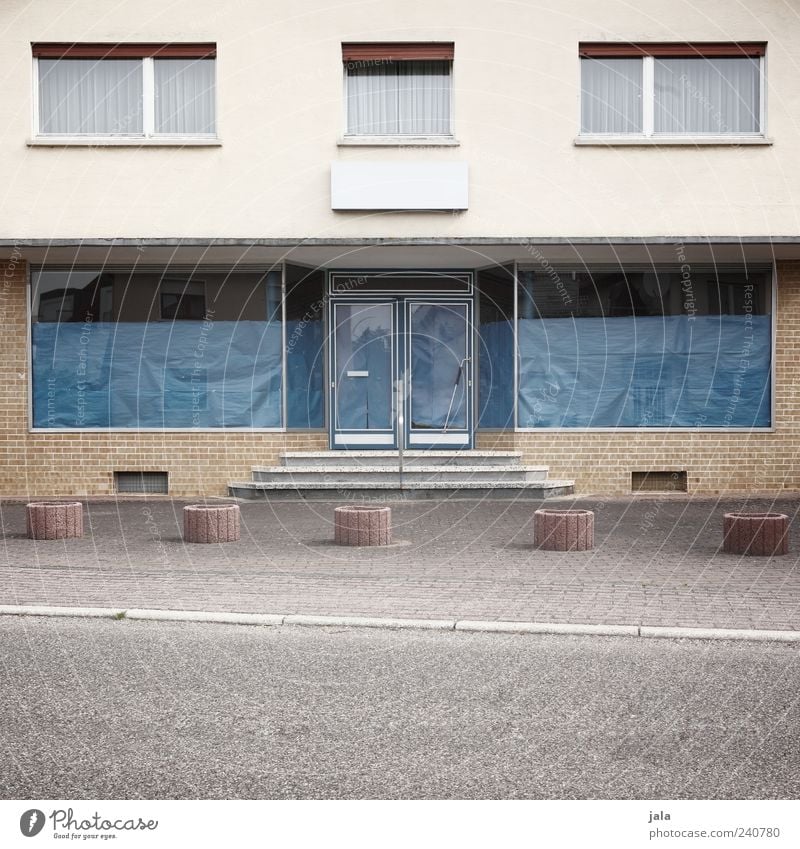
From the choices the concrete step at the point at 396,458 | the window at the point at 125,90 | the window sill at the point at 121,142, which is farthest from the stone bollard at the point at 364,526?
the window at the point at 125,90

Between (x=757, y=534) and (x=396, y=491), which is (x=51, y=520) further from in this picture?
(x=757, y=534)

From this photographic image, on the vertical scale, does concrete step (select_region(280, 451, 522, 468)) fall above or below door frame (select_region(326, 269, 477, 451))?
below

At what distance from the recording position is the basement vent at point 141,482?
17781 mm

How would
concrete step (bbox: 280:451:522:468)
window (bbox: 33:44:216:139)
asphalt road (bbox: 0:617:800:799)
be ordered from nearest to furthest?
asphalt road (bbox: 0:617:800:799)
concrete step (bbox: 280:451:522:468)
window (bbox: 33:44:216:139)

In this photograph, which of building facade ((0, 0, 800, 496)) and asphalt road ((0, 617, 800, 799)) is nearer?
asphalt road ((0, 617, 800, 799))

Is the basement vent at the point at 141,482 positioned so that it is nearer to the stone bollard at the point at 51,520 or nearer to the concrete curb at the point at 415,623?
the stone bollard at the point at 51,520

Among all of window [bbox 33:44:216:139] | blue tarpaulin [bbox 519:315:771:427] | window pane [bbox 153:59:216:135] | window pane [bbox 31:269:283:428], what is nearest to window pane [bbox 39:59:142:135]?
window [bbox 33:44:216:139]

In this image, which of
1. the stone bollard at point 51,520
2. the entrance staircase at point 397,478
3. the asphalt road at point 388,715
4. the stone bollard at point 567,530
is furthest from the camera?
the entrance staircase at point 397,478

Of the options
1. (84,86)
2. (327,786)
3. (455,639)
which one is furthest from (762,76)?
(327,786)

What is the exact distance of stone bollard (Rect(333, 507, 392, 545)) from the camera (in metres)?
11.3

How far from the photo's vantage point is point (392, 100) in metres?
17.9

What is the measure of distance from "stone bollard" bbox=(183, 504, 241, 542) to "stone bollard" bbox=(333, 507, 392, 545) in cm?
115

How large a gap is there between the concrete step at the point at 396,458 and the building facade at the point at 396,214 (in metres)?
0.38

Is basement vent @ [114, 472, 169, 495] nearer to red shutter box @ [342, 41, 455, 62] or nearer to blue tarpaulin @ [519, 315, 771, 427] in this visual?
blue tarpaulin @ [519, 315, 771, 427]
